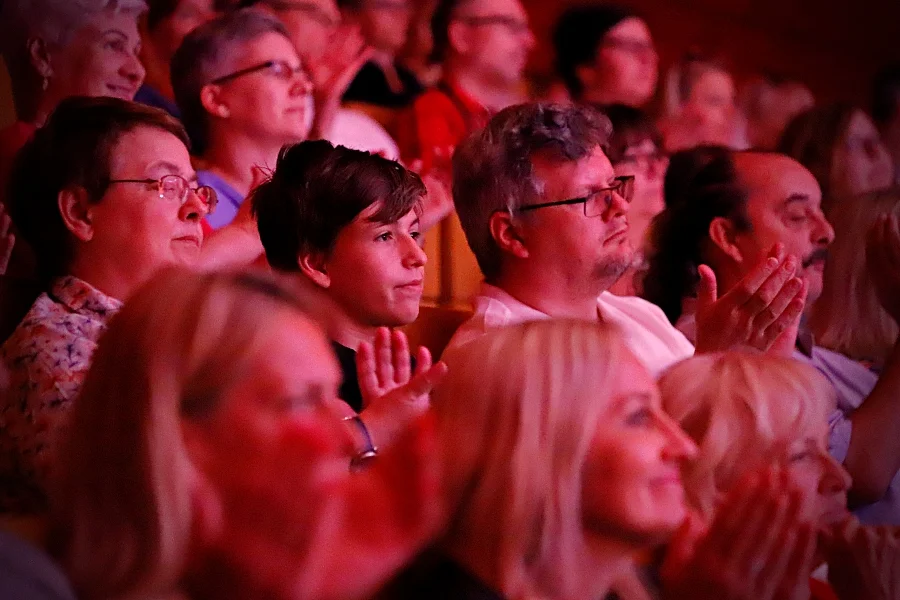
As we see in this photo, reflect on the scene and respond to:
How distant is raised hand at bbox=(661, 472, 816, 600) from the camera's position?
0.93m

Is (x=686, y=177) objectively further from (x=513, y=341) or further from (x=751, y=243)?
(x=513, y=341)

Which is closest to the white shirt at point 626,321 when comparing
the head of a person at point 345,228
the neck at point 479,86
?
the head of a person at point 345,228

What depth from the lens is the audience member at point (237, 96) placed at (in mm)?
1503

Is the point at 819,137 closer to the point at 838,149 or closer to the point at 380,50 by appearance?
the point at 838,149

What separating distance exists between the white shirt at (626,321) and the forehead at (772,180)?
0.84 ft

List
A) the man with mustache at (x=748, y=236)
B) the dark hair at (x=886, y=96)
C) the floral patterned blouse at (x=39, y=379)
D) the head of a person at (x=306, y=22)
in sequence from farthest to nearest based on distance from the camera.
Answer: the dark hair at (x=886, y=96) → the head of a person at (x=306, y=22) → the man with mustache at (x=748, y=236) → the floral patterned blouse at (x=39, y=379)

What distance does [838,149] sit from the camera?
204 cm

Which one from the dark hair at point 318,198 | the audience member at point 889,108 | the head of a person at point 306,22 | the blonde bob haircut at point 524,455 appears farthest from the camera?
the audience member at point 889,108

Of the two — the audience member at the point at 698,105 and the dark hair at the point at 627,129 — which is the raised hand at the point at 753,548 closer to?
the dark hair at the point at 627,129

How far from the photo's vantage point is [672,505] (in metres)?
0.89

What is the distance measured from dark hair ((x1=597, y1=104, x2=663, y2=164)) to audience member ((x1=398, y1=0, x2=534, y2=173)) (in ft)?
0.83

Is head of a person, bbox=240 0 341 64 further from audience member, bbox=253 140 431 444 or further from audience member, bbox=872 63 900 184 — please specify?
audience member, bbox=872 63 900 184

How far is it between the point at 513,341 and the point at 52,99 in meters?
0.91

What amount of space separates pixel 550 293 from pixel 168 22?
2.86ft
